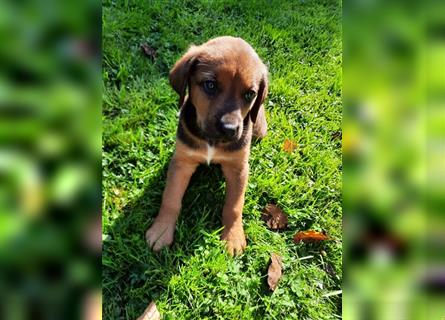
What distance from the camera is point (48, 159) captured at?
75 centimetres

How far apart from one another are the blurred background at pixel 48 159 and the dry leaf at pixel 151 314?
1553 millimetres

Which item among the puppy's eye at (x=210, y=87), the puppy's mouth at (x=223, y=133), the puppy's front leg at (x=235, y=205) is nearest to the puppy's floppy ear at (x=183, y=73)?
the puppy's eye at (x=210, y=87)

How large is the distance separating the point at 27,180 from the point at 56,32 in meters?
0.26

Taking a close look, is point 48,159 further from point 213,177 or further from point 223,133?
point 213,177

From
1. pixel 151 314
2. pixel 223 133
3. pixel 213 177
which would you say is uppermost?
pixel 223 133

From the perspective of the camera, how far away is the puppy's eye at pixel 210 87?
7.70ft

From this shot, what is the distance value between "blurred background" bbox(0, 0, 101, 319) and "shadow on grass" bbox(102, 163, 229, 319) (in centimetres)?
154

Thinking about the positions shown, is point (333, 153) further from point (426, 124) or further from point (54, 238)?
point (54, 238)

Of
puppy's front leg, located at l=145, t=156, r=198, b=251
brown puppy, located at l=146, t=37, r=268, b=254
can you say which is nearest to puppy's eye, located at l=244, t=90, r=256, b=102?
brown puppy, located at l=146, t=37, r=268, b=254

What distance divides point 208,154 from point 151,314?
94cm

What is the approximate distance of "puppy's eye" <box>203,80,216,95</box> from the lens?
7.70ft

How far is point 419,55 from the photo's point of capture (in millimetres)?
806

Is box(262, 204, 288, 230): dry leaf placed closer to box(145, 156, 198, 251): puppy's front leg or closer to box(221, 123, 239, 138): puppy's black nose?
box(145, 156, 198, 251): puppy's front leg

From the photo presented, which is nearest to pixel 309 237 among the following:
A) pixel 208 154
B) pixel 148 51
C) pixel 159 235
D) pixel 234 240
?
pixel 234 240
